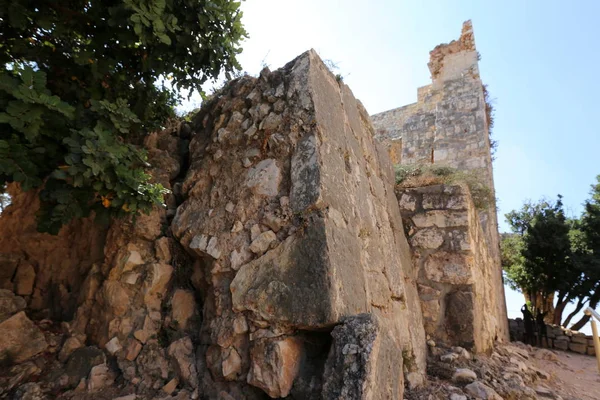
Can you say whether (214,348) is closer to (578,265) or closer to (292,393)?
(292,393)

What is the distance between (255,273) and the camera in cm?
219

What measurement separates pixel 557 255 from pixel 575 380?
5671 mm

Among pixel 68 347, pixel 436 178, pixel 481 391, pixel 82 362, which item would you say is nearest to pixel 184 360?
pixel 82 362

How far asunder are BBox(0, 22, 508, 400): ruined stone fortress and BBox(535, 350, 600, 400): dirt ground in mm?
870

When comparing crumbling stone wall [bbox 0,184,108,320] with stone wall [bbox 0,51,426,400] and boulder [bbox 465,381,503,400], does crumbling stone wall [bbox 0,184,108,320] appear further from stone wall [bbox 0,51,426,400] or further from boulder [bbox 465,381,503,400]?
boulder [bbox 465,381,503,400]

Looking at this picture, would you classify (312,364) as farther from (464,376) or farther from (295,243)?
(464,376)

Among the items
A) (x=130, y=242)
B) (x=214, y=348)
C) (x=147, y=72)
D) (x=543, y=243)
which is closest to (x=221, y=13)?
(x=147, y=72)

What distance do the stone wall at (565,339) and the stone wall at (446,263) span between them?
4.67 metres

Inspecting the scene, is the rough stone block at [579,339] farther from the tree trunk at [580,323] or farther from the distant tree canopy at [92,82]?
the distant tree canopy at [92,82]

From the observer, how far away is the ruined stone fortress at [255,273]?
6.49ft

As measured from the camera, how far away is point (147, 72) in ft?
9.97

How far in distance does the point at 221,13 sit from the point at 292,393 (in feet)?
8.94

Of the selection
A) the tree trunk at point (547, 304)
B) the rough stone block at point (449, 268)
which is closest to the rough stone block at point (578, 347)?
the tree trunk at point (547, 304)

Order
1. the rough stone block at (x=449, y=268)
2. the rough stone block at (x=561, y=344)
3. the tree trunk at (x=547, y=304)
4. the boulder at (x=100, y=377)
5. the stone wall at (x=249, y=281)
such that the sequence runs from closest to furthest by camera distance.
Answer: the stone wall at (x=249, y=281) → the boulder at (x=100, y=377) → the rough stone block at (x=449, y=268) → the rough stone block at (x=561, y=344) → the tree trunk at (x=547, y=304)
